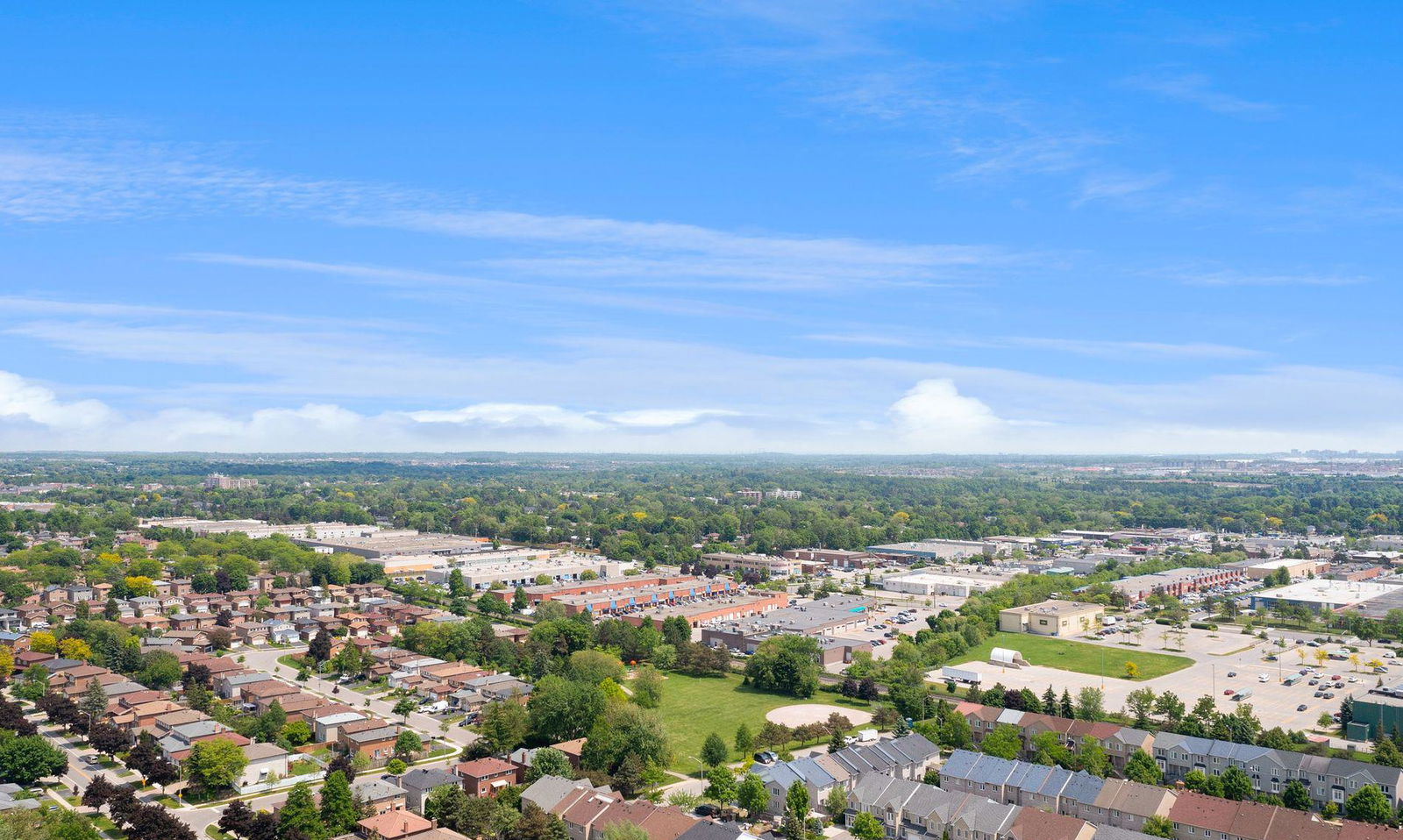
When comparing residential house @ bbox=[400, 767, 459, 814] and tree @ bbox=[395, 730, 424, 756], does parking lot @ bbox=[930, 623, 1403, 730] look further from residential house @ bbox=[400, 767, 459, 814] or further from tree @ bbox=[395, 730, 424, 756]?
residential house @ bbox=[400, 767, 459, 814]

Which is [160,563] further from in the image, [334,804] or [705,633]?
[334,804]

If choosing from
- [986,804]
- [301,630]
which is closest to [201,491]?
[301,630]

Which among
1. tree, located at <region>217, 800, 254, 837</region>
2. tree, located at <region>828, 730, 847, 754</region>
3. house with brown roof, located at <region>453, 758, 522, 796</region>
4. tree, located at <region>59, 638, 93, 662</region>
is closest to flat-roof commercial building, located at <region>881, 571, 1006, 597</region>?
tree, located at <region>828, 730, 847, 754</region>

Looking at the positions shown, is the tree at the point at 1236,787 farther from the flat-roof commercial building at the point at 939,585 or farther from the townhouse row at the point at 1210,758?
the flat-roof commercial building at the point at 939,585

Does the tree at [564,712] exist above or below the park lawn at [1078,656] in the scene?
above

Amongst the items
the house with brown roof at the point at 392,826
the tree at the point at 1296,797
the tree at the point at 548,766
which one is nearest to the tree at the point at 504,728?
the tree at the point at 548,766

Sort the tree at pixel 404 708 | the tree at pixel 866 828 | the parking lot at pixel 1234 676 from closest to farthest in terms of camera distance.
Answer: the tree at pixel 866 828 → the tree at pixel 404 708 → the parking lot at pixel 1234 676
